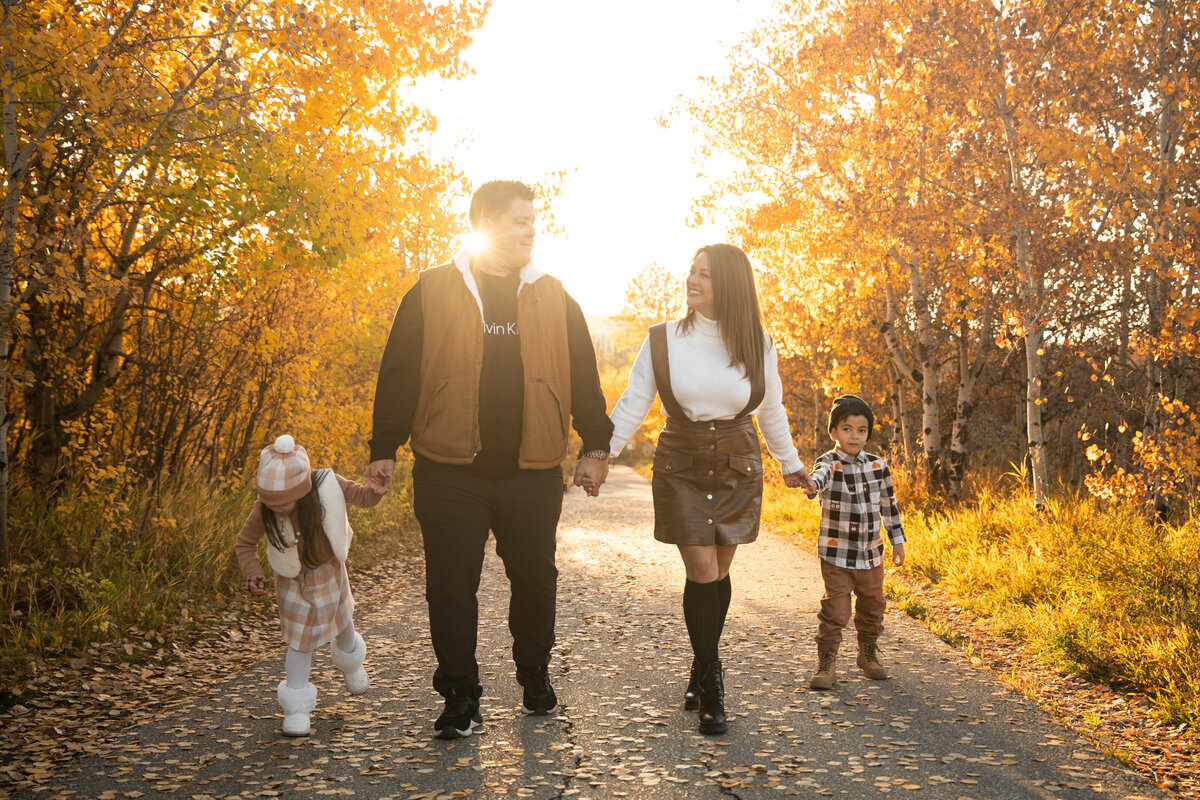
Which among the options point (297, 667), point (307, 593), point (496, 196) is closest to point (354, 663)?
point (297, 667)

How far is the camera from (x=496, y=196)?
431 centimetres

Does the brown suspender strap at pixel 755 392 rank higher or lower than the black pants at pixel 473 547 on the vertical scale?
higher

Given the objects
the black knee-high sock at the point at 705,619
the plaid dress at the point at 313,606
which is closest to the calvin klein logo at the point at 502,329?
the plaid dress at the point at 313,606

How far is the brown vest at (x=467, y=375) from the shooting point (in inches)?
161

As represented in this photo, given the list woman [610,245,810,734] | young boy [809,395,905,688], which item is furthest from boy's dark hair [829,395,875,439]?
woman [610,245,810,734]

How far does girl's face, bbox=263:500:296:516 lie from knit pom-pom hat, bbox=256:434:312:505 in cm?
1

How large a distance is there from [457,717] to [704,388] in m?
1.90

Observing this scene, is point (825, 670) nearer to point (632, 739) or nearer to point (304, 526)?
point (632, 739)

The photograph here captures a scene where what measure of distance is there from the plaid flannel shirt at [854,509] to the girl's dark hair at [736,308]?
39.6 inches

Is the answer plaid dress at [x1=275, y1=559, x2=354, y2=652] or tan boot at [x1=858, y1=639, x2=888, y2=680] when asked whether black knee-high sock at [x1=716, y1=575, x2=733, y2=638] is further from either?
plaid dress at [x1=275, y1=559, x2=354, y2=652]

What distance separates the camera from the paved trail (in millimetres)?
3545

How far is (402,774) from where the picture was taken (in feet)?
12.0

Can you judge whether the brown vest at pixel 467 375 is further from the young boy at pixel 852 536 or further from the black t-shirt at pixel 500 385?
the young boy at pixel 852 536

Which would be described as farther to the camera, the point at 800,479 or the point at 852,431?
the point at 852,431
